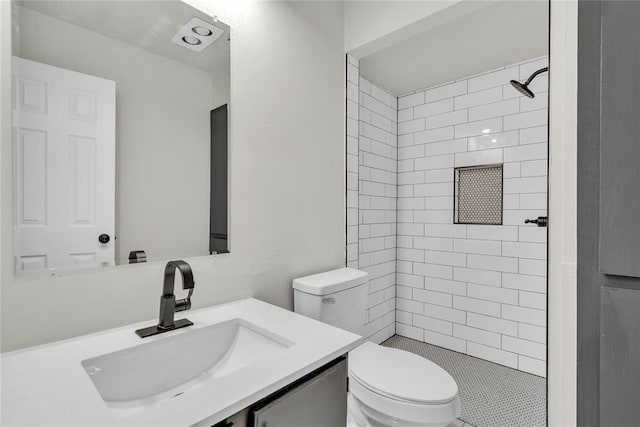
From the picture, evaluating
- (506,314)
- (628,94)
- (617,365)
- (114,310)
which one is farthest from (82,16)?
(506,314)

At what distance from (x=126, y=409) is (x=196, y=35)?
1254 millimetres

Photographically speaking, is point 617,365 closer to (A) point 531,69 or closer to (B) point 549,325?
(B) point 549,325

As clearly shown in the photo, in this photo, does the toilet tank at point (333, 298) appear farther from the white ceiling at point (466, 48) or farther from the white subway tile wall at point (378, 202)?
the white ceiling at point (466, 48)

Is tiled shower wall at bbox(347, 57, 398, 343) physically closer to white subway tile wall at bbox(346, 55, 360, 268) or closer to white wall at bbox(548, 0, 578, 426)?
white subway tile wall at bbox(346, 55, 360, 268)

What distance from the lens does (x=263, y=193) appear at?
1.46m

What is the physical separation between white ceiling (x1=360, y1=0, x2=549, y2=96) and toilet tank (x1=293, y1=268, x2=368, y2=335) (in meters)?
1.51

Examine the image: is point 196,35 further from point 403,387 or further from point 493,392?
point 493,392

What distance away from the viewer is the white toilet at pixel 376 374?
1.23 meters

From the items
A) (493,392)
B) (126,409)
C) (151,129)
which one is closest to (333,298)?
(126,409)

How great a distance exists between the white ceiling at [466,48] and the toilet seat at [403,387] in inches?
68.7

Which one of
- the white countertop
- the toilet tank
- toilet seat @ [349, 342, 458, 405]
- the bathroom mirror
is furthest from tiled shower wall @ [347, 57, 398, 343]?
the white countertop

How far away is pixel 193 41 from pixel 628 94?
51.4 inches

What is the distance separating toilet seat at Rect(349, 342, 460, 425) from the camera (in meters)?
1.22

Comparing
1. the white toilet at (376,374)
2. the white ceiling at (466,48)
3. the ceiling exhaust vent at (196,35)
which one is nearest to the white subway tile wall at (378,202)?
the white ceiling at (466,48)
